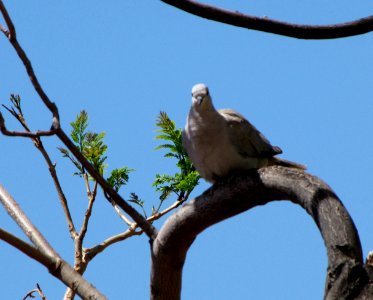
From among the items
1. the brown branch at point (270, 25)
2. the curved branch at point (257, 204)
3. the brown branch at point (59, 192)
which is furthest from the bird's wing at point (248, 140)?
the brown branch at point (270, 25)

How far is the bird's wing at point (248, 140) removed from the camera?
6.14 m

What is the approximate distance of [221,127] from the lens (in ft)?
20.2

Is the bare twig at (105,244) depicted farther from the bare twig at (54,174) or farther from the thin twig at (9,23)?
the thin twig at (9,23)

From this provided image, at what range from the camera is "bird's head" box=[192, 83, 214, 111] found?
6.16 metres

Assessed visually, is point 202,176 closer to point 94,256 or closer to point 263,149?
point 263,149

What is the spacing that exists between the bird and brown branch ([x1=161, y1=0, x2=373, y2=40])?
121 inches

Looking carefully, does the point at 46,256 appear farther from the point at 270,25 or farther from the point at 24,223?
the point at 270,25

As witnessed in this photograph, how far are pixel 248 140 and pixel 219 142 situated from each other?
9.6 inches

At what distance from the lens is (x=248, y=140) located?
20.3ft

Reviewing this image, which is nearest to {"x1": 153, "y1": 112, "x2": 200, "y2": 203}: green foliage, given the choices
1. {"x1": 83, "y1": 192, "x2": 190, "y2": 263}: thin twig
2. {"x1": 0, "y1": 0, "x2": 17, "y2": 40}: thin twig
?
{"x1": 83, "y1": 192, "x2": 190, "y2": 263}: thin twig

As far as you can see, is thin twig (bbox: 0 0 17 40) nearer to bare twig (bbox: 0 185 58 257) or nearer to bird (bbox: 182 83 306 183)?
bare twig (bbox: 0 185 58 257)

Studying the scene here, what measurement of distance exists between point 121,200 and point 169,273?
0.67 metres

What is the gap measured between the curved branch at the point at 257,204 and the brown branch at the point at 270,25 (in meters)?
1.05

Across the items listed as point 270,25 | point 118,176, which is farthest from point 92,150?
point 270,25
